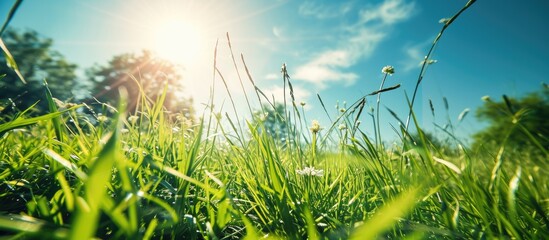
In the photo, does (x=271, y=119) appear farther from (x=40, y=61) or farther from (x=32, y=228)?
(x=40, y=61)

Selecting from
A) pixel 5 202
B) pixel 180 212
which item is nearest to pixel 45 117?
pixel 5 202

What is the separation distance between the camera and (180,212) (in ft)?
2.70

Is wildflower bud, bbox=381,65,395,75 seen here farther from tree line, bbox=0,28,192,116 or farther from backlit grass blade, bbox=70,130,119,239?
tree line, bbox=0,28,192,116

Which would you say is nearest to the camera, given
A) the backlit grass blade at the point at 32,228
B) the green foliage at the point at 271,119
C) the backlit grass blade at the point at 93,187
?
the backlit grass blade at the point at 93,187

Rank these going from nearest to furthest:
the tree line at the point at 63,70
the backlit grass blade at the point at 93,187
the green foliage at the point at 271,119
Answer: the backlit grass blade at the point at 93,187 < the green foliage at the point at 271,119 < the tree line at the point at 63,70

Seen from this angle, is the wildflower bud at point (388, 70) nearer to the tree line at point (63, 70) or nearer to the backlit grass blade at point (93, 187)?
the backlit grass blade at point (93, 187)

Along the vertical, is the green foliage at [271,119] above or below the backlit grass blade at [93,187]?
above

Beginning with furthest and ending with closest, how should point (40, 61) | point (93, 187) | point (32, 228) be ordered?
point (40, 61) < point (32, 228) < point (93, 187)

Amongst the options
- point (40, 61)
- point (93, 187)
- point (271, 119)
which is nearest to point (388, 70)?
point (271, 119)

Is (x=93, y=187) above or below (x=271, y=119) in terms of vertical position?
below

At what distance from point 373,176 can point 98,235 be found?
93cm

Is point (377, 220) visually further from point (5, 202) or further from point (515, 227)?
point (5, 202)

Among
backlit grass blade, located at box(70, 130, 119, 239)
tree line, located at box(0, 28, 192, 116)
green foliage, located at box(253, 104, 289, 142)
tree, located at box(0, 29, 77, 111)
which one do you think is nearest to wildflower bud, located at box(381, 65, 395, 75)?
green foliage, located at box(253, 104, 289, 142)

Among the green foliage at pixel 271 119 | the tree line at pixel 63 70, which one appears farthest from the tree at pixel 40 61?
the green foliage at pixel 271 119
